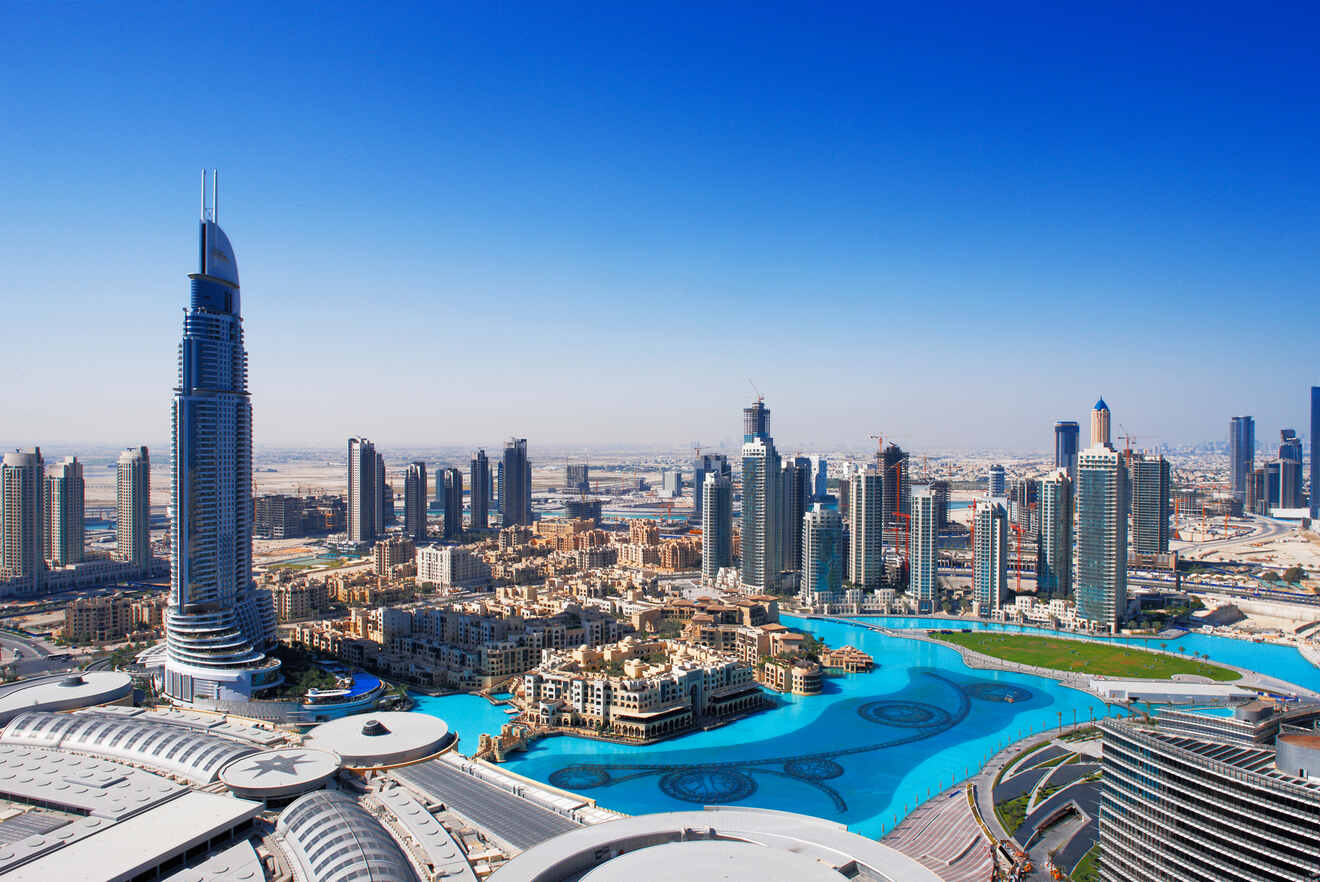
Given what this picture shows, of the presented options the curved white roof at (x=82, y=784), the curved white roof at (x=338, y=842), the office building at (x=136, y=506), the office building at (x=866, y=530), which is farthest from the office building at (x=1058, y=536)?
the office building at (x=136, y=506)

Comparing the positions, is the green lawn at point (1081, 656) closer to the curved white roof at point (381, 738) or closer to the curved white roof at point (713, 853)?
the curved white roof at point (381, 738)

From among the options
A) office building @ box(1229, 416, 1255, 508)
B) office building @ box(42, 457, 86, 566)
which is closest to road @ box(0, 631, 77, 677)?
office building @ box(42, 457, 86, 566)

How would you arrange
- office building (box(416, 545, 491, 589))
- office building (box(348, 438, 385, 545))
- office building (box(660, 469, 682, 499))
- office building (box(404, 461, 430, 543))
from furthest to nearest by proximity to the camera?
office building (box(660, 469, 682, 499))
office building (box(404, 461, 430, 543))
office building (box(348, 438, 385, 545))
office building (box(416, 545, 491, 589))

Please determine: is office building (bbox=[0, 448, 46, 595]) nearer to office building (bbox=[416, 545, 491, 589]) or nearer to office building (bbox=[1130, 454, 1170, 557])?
office building (bbox=[416, 545, 491, 589])

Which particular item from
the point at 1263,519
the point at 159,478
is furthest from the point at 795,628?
the point at 159,478

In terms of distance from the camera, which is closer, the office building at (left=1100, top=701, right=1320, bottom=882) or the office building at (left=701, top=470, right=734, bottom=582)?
the office building at (left=1100, top=701, right=1320, bottom=882)

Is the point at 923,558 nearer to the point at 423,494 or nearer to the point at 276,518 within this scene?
the point at 423,494
